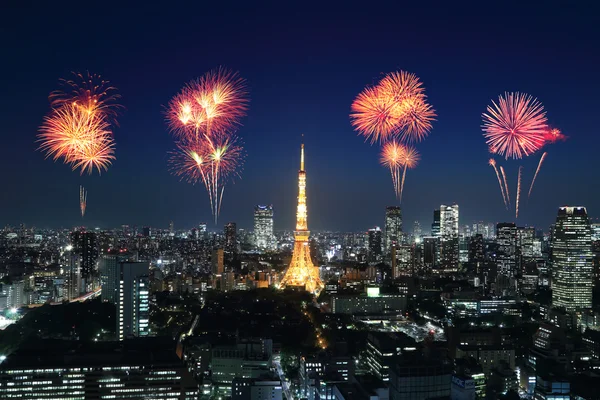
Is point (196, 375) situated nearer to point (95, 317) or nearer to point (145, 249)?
point (95, 317)

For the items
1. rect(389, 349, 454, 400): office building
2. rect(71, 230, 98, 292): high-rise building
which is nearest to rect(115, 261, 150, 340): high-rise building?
rect(389, 349, 454, 400): office building

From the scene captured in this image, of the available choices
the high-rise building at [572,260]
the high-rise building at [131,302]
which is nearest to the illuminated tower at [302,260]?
the high-rise building at [131,302]

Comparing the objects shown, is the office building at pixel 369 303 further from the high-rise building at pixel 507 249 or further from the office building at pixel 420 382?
the office building at pixel 420 382

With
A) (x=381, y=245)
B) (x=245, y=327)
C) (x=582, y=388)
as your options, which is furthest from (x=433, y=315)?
(x=381, y=245)

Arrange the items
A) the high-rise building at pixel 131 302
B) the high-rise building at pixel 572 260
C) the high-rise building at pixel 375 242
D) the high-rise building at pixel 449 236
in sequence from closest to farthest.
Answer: the high-rise building at pixel 131 302, the high-rise building at pixel 572 260, the high-rise building at pixel 449 236, the high-rise building at pixel 375 242

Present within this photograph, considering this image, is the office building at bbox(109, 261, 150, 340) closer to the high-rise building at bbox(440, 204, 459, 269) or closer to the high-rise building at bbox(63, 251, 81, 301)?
the high-rise building at bbox(63, 251, 81, 301)

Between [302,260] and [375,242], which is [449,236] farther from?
[302,260]
